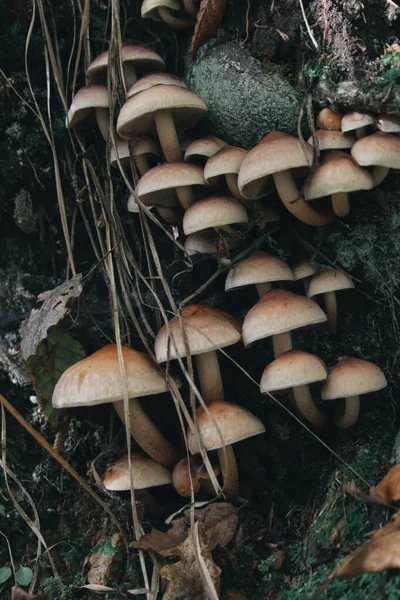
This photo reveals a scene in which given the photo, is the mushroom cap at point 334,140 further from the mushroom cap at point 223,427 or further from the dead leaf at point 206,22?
the mushroom cap at point 223,427

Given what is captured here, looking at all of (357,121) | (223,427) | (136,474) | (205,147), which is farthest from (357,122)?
(136,474)

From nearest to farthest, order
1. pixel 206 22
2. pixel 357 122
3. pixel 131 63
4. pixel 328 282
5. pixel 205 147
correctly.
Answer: pixel 357 122 → pixel 328 282 → pixel 205 147 → pixel 206 22 → pixel 131 63

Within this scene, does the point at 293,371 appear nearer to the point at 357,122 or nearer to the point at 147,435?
the point at 147,435

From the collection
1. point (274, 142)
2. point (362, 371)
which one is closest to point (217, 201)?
point (274, 142)

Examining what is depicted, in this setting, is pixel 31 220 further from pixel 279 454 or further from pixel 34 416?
pixel 279 454

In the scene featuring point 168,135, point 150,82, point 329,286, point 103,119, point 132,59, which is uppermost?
point 132,59

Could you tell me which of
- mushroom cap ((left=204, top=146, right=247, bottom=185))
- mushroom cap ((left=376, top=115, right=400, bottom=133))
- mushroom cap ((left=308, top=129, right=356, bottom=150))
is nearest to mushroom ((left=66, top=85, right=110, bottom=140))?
mushroom cap ((left=204, top=146, right=247, bottom=185))

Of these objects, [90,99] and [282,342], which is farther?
[90,99]
